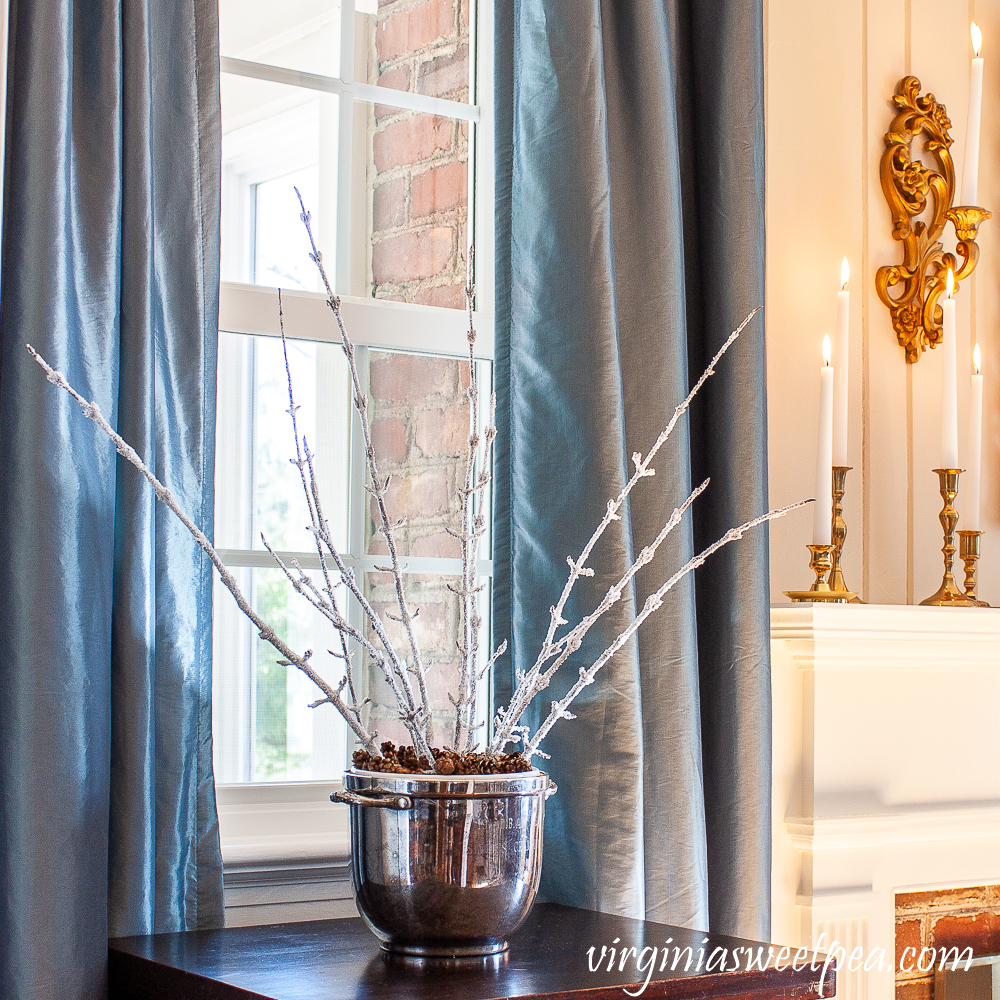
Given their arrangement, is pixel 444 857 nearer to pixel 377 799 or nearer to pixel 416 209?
pixel 377 799

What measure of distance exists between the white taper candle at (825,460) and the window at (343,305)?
46 cm

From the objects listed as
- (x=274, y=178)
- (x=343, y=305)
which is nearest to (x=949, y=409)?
(x=343, y=305)

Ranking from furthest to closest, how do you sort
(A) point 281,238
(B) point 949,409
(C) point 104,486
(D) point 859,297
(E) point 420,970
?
(D) point 859,297
(B) point 949,409
(A) point 281,238
(C) point 104,486
(E) point 420,970

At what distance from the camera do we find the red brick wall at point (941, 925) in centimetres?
189

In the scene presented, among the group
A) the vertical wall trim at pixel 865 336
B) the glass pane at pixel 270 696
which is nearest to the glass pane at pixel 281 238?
the glass pane at pixel 270 696

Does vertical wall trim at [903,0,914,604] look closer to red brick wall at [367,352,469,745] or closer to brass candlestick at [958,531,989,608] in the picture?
brass candlestick at [958,531,989,608]

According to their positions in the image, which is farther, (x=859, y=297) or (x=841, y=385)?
(x=859, y=297)

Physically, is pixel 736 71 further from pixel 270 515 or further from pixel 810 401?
pixel 270 515

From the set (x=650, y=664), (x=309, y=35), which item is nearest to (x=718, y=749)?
(x=650, y=664)

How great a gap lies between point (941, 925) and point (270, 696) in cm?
109

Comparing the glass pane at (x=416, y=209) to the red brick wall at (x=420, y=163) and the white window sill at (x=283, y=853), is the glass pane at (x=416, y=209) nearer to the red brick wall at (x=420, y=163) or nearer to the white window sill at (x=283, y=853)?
the red brick wall at (x=420, y=163)

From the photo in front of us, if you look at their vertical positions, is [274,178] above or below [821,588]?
above

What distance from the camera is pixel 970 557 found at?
190 centimetres

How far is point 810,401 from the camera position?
6.32ft
